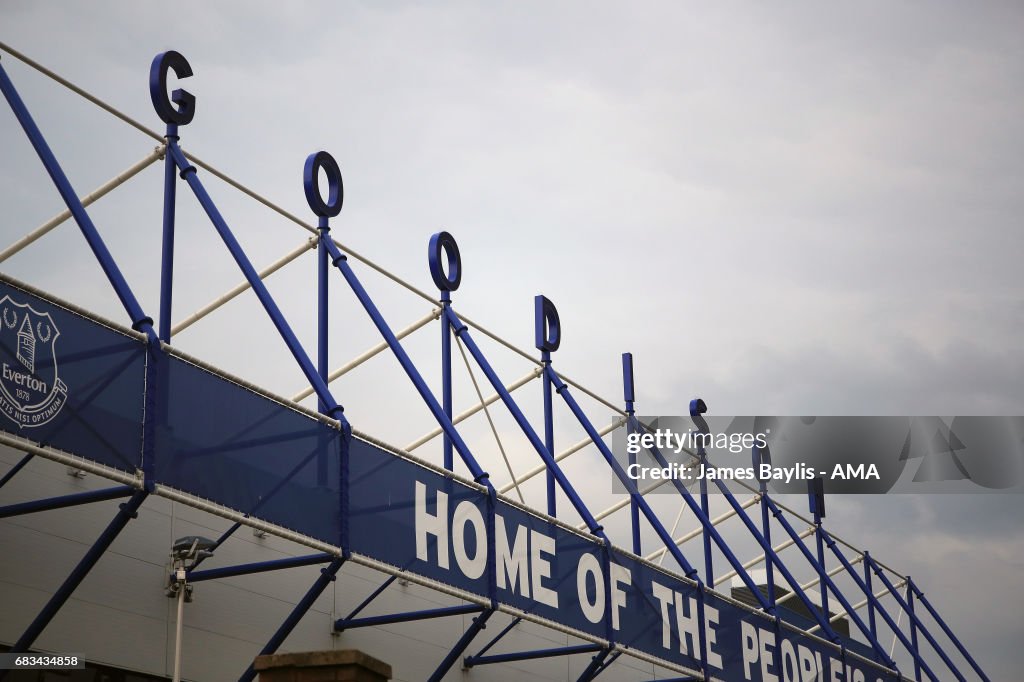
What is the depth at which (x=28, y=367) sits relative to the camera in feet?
45.4

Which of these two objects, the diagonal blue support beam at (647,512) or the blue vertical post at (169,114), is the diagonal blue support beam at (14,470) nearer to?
the blue vertical post at (169,114)

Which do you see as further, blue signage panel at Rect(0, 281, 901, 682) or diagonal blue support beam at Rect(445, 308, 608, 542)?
diagonal blue support beam at Rect(445, 308, 608, 542)

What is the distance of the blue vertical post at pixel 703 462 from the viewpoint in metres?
28.3

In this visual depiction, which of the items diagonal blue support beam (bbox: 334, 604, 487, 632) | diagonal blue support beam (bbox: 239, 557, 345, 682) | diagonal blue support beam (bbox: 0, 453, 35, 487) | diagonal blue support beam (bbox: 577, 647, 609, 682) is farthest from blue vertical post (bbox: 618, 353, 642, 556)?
diagonal blue support beam (bbox: 0, 453, 35, 487)

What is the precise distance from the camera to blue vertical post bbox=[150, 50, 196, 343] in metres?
17.8

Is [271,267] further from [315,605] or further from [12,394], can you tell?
[12,394]

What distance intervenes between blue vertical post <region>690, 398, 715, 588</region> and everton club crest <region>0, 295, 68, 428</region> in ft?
54.5

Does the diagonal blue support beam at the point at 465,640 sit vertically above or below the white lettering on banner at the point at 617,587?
below

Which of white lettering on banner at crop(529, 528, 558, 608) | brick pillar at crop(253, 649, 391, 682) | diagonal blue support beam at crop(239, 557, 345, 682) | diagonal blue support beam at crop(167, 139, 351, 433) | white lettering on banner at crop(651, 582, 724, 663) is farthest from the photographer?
white lettering on banner at crop(651, 582, 724, 663)

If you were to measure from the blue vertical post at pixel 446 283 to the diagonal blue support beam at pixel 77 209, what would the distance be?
7.83 meters

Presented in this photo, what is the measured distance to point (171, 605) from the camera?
18.1 m

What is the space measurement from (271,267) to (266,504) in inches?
232

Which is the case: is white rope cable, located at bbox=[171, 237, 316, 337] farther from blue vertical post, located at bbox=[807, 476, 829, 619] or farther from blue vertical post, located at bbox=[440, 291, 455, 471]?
blue vertical post, located at bbox=[807, 476, 829, 619]

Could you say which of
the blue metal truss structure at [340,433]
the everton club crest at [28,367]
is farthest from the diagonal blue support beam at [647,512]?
the everton club crest at [28,367]
